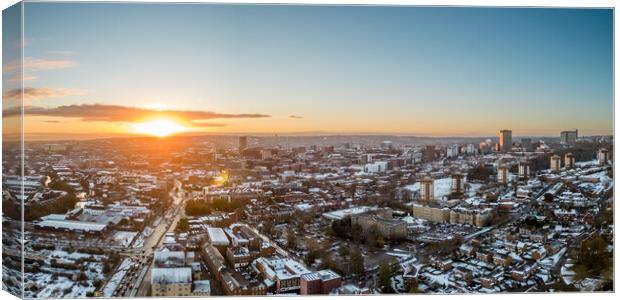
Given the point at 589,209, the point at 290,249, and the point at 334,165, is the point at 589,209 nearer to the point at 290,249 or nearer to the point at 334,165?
the point at 334,165

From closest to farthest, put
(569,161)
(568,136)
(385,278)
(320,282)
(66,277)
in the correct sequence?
(66,277) → (320,282) → (385,278) → (568,136) → (569,161)

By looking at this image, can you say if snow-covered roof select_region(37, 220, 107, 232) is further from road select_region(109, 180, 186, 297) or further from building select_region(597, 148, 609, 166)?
building select_region(597, 148, 609, 166)

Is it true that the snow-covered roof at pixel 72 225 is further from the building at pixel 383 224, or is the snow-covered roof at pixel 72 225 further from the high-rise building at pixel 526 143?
the high-rise building at pixel 526 143

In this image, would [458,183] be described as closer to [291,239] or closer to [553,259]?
[553,259]

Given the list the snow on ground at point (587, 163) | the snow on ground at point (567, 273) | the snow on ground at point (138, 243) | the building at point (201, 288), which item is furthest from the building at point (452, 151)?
the snow on ground at point (138, 243)

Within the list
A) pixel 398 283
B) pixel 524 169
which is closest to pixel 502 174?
pixel 524 169

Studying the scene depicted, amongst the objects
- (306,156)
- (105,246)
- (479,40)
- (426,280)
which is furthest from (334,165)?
(105,246)
